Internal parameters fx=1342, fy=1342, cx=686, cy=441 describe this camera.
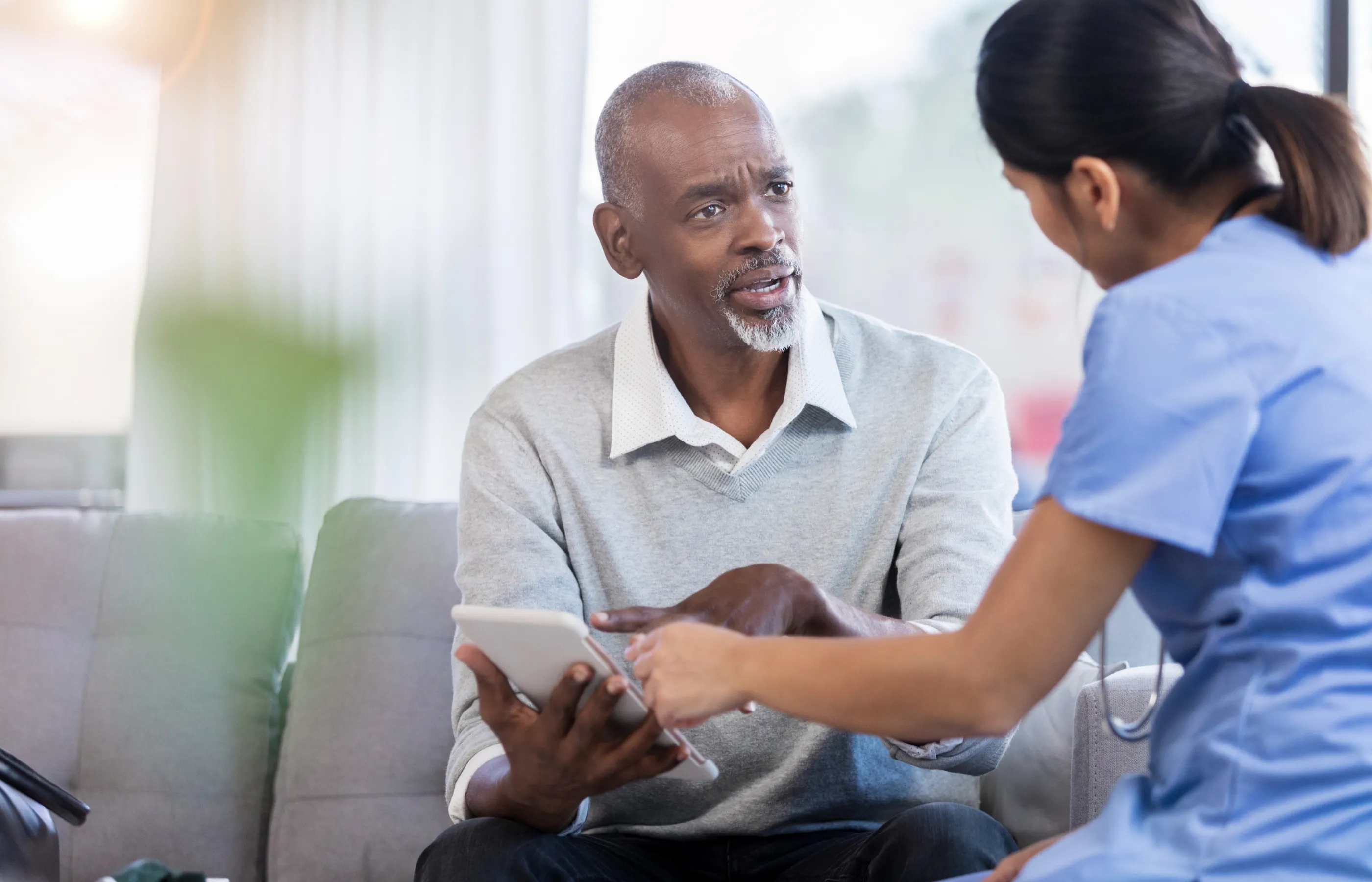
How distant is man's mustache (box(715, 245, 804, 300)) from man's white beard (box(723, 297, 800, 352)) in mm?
47

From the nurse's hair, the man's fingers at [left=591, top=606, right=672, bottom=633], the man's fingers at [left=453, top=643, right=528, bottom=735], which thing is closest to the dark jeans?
the man's fingers at [left=453, top=643, right=528, bottom=735]

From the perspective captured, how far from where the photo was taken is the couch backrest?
6.72 ft

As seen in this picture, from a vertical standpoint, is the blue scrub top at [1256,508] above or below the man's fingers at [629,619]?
above

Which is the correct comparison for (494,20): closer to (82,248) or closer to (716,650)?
(82,248)

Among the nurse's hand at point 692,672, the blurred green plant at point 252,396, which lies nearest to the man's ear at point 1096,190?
the nurse's hand at point 692,672

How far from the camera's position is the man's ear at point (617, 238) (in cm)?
187

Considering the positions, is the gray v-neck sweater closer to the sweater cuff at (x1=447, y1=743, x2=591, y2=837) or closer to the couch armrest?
the sweater cuff at (x1=447, y1=743, x2=591, y2=837)

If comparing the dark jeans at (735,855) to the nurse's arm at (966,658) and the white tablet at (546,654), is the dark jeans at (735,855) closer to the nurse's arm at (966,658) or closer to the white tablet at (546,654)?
the white tablet at (546,654)

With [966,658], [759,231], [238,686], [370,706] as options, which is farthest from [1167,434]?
Answer: [238,686]

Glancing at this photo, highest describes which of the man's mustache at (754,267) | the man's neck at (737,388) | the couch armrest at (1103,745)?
the man's mustache at (754,267)

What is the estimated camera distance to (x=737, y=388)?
1.74 metres

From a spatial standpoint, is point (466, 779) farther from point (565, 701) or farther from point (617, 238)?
point (617, 238)

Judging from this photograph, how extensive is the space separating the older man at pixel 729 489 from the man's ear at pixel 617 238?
41mm

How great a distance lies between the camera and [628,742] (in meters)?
1.24
